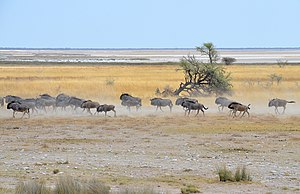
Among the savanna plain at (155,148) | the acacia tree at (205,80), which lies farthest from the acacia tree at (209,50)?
the savanna plain at (155,148)

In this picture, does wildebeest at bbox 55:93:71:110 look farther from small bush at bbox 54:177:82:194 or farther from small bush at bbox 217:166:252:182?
small bush at bbox 54:177:82:194

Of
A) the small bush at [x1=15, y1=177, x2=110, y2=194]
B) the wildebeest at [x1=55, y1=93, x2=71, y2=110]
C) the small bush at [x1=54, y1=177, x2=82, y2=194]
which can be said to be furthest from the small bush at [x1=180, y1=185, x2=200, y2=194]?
the wildebeest at [x1=55, y1=93, x2=71, y2=110]

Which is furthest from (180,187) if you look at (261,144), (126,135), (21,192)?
(126,135)

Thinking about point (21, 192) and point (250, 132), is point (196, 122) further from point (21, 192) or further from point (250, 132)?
point (21, 192)

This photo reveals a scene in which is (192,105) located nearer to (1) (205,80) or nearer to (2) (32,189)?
(1) (205,80)

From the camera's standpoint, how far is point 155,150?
20.8m

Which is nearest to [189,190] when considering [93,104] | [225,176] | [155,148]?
[225,176]

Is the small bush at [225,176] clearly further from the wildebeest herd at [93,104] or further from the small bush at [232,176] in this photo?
the wildebeest herd at [93,104]

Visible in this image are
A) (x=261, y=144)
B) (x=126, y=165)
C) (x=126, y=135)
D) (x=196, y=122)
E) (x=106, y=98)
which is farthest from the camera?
(x=106, y=98)

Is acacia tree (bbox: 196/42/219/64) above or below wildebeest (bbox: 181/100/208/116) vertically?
above

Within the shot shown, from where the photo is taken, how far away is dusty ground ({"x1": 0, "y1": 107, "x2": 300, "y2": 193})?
15172 mm

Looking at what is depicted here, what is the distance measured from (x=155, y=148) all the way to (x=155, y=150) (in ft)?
1.69

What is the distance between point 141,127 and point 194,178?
12461 mm

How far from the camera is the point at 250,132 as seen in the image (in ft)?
84.7
